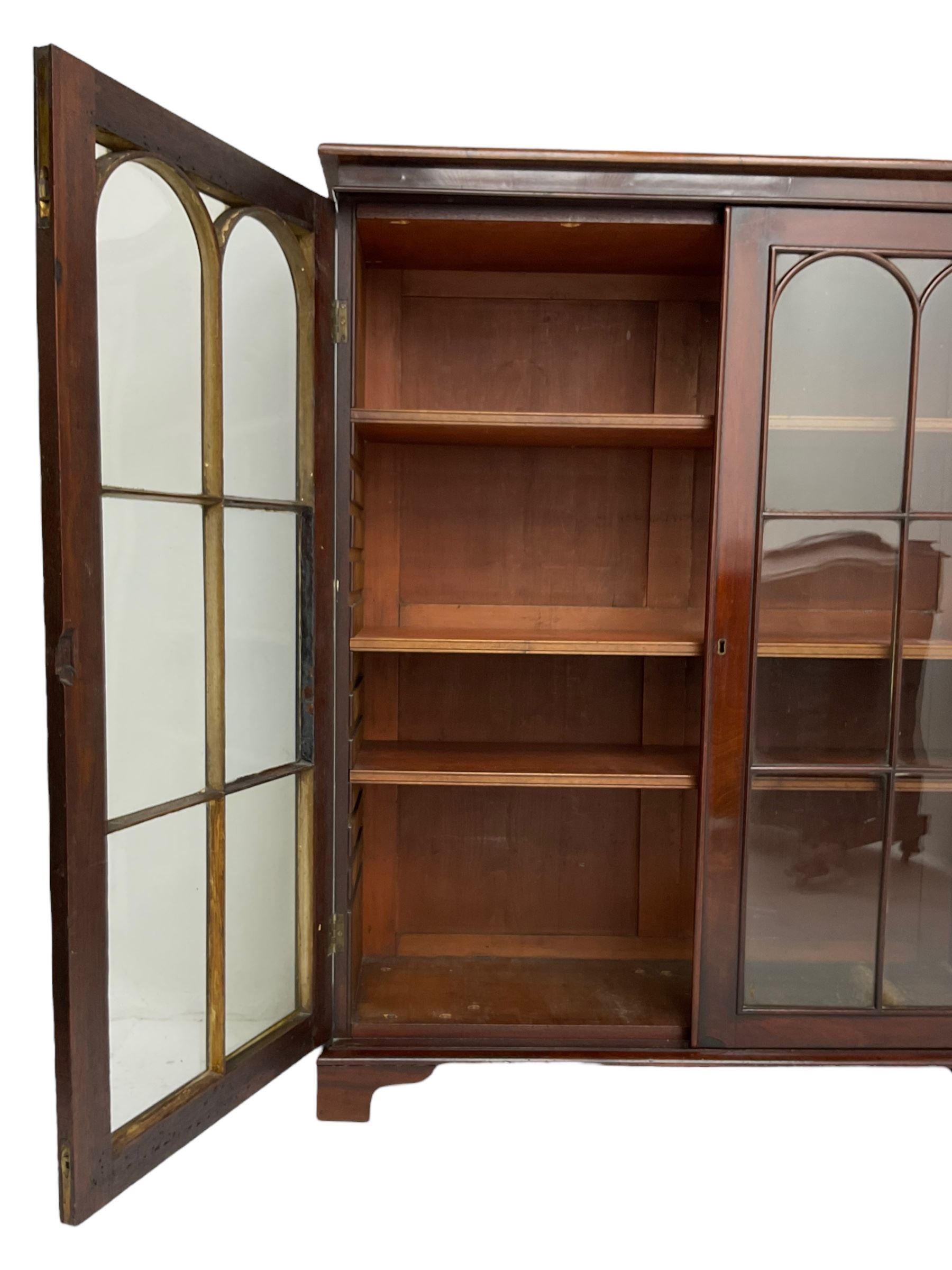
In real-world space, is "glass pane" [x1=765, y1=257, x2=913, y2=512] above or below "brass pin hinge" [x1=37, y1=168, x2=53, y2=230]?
below

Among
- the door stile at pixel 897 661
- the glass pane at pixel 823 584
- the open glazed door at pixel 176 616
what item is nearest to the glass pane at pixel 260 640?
the open glazed door at pixel 176 616

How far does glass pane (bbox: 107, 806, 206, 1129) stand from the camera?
5.61ft

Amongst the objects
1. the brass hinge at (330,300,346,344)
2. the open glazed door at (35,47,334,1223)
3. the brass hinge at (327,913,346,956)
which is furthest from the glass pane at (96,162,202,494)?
the brass hinge at (327,913,346,956)

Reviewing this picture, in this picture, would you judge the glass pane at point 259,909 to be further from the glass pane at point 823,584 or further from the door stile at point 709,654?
the glass pane at point 823,584

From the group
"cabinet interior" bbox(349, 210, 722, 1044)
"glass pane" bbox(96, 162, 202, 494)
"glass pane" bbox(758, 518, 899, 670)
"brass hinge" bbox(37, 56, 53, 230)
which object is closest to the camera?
"brass hinge" bbox(37, 56, 53, 230)

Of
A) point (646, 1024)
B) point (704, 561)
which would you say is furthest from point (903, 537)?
point (646, 1024)

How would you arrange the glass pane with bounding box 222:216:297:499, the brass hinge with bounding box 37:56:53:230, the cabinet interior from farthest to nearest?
the cabinet interior → the glass pane with bounding box 222:216:297:499 → the brass hinge with bounding box 37:56:53:230

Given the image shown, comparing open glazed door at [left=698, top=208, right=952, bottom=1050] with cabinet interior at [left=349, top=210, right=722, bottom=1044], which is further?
cabinet interior at [left=349, top=210, right=722, bottom=1044]

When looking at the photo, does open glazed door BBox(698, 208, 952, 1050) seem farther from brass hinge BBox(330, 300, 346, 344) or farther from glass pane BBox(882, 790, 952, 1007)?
brass hinge BBox(330, 300, 346, 344)

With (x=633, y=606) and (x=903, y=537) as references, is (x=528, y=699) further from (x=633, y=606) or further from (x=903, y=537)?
(x=903, y=537)

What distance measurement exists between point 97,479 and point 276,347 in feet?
1.91

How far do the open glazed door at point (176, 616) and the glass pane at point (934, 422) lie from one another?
4.43 feet

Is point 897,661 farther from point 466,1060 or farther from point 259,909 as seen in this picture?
point 259,909

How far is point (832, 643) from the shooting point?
198 cm
